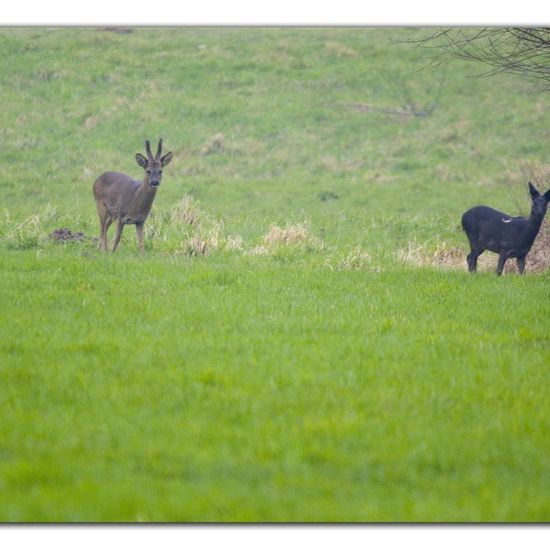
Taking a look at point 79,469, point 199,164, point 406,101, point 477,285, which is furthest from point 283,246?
point 406,101

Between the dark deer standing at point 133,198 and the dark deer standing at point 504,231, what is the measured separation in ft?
17.9

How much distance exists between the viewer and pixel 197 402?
7.57 meters

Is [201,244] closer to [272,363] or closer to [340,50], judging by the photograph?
[272,363]

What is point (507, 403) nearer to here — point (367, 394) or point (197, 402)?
point (367, 394)

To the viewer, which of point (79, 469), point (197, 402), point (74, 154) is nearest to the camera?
point (79, 469)

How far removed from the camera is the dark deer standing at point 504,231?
599 inches

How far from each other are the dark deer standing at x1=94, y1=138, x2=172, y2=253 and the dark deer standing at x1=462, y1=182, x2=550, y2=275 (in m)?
5.47

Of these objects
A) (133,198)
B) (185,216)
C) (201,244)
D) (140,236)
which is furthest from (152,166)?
(185,216)

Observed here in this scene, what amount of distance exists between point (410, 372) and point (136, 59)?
111 feet

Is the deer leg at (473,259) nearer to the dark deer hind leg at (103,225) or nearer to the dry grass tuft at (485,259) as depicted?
the dry grass tuft at (485,259)

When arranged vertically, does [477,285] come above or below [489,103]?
below

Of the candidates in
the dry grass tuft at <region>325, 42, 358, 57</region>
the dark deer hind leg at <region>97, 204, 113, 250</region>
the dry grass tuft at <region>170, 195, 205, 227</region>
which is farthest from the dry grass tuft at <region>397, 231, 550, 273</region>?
the dry grass tuft at <region>325, 42, 358, 57</region>

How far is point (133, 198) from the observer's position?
16.9 metres

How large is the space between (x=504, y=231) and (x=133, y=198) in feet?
21.4
